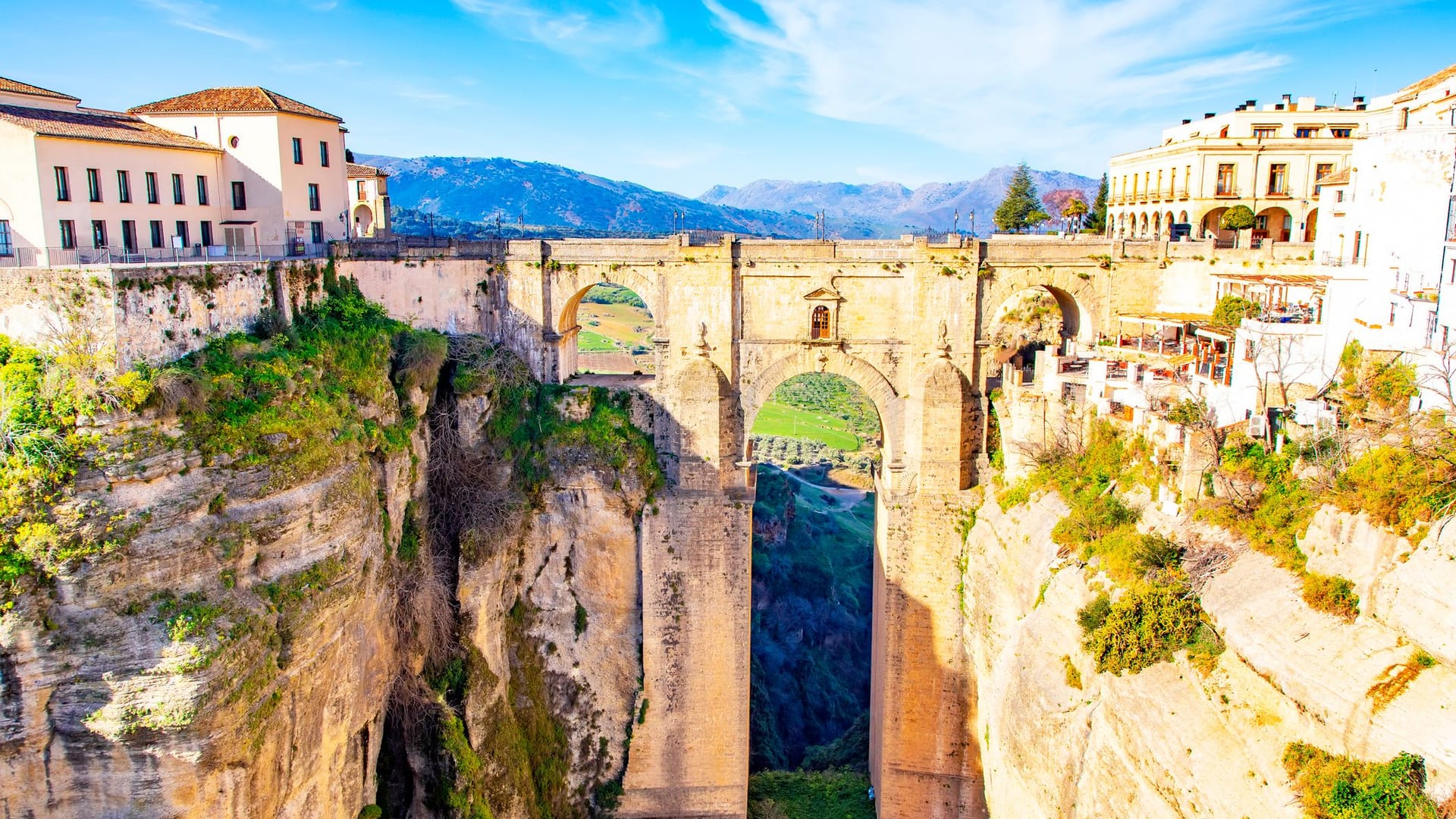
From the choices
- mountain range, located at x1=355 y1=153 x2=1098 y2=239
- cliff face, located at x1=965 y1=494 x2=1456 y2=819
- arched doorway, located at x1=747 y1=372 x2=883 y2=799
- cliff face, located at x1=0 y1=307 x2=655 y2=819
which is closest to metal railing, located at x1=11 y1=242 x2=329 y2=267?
cliff face, located at x1=0 y1=307 x2=655 y2=819

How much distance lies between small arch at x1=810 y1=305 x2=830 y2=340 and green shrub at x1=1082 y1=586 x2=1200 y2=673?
10698 mm

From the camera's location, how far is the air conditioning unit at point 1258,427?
645 inches

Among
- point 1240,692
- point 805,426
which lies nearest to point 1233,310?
point 1240,692

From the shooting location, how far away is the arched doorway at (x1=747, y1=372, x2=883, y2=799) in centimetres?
3152

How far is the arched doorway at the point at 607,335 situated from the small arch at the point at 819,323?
390cm

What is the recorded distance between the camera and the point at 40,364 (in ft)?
51.4

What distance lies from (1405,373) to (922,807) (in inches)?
621

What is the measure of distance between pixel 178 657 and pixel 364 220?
19902mm

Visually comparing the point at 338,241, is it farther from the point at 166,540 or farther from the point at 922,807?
the point at 922,807

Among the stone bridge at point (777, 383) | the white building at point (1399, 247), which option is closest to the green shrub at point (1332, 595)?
the white building at point (1399, 247)

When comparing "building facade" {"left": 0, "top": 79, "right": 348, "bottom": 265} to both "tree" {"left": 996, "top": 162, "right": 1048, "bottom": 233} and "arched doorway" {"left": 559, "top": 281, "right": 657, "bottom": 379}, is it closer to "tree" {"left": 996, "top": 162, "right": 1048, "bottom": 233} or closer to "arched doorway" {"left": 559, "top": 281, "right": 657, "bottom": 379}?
"arched doorway" {"left": 559, "top": 281, "right": 657, "bottom": 379}

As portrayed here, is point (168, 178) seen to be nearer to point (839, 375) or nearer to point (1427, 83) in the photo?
point (839, 375)

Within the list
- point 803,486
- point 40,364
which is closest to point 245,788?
point 40,364

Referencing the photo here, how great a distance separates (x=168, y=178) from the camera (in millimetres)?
22094
